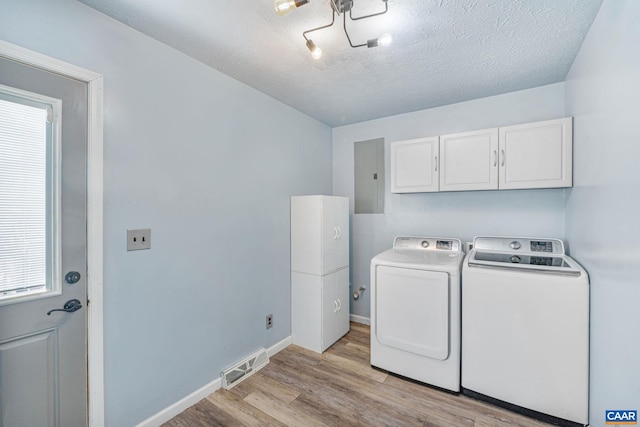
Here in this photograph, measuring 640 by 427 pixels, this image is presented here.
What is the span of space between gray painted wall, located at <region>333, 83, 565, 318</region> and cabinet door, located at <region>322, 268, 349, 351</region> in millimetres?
423

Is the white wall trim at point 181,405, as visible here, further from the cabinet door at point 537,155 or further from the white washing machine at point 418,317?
the cabinet door at point 537,155

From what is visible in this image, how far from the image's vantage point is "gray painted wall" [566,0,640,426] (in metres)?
1.12

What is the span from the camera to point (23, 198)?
1247 mm

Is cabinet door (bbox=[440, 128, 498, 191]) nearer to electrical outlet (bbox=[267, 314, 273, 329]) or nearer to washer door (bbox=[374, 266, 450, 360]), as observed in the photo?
washer door (bbox=[374, 266, 450, 360])

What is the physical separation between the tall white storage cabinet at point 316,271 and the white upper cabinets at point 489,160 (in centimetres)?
79

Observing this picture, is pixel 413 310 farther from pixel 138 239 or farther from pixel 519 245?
pixel 138 239

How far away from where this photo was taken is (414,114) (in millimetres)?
2971

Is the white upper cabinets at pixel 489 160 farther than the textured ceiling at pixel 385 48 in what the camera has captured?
Yes

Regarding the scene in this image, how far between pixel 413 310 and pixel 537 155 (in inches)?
62.0

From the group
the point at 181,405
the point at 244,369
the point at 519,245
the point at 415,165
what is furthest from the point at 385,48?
the point at 181,405

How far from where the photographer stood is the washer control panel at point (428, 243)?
2.58 meters

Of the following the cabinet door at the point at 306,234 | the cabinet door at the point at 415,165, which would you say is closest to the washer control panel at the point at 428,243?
the cabinet door at the point at 415,165

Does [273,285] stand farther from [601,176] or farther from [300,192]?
[601,176]

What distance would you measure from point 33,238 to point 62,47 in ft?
3.15
